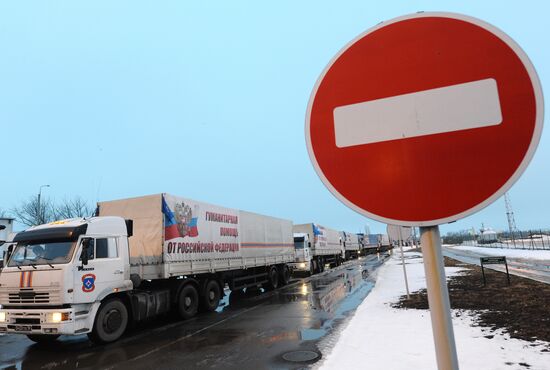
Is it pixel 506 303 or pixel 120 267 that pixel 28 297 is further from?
pixel 506 303

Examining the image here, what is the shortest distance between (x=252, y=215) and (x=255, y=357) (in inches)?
483

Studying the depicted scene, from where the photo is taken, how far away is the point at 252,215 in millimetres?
19688

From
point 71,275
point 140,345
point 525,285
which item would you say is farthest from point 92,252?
point 525,285

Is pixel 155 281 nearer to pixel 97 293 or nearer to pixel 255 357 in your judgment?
pixel 97 293

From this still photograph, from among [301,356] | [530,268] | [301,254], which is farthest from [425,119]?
[301,254]

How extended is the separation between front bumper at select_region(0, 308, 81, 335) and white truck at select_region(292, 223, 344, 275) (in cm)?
1958

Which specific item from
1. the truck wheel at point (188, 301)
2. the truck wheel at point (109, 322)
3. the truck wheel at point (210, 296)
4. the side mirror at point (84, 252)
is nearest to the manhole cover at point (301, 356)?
the truck wheel at point (109, 322)

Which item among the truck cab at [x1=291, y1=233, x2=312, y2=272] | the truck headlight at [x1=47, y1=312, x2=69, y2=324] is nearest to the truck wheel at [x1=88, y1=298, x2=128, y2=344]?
the truck headlight at [x1=47, y1=312, x2=69, y2=324]

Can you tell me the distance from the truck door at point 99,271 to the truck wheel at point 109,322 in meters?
0.41

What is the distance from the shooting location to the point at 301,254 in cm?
2850

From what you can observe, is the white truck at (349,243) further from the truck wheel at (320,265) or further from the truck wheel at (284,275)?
the truck wheel at (284,275)

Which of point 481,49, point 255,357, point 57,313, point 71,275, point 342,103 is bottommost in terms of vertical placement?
point 255,357

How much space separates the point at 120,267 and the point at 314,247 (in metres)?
22.6

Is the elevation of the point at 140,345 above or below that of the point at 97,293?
below
